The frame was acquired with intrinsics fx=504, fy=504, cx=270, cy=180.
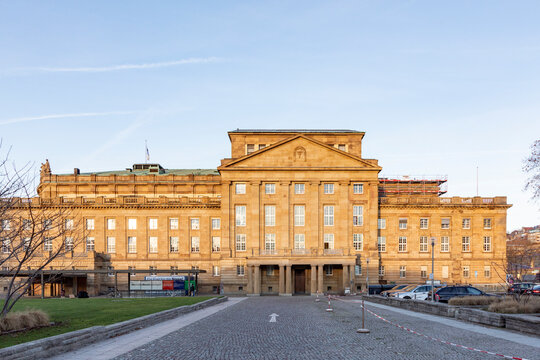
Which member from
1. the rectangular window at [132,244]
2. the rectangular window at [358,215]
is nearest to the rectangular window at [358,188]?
the rectangular window at [358,215]

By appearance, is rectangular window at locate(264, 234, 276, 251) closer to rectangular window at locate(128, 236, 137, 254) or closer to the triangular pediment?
the triangular pediment

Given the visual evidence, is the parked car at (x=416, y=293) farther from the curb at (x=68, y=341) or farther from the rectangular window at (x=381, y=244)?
the rectangular window at (x=381, y=244)

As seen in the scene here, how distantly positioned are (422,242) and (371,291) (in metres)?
20.7

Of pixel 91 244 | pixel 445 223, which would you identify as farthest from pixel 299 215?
pixel 91 244

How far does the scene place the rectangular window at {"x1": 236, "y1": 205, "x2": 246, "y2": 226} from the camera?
7500 centimetres

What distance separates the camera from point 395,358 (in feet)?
46.5

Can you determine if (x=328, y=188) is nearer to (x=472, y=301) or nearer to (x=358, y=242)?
(x=358, y=242)

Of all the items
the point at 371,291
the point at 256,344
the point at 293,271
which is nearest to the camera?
the point at 256,344

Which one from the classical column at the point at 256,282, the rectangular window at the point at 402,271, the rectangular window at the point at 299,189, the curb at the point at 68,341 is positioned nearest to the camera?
the curb at the point at 68,341

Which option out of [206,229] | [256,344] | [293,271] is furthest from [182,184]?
[256,344]

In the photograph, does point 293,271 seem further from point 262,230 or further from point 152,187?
point 152,187

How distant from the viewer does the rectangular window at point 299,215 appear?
7512 cm

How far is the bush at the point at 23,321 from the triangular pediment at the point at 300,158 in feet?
182

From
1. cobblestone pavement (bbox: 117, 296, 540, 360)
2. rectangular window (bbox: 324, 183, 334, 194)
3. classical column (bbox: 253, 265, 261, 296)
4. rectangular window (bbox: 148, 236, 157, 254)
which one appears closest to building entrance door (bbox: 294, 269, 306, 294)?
classical column (bbox: 253, 265, 261, 296)
